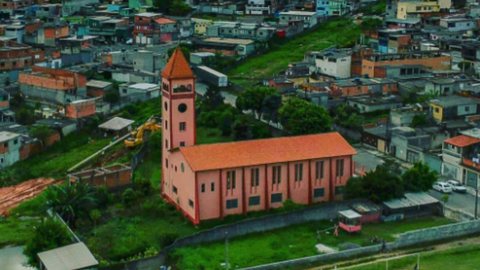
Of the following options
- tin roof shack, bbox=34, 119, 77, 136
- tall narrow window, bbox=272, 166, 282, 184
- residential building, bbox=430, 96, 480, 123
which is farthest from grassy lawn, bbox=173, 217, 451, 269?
tin roof shack, bbox=34, 119, 77, 136

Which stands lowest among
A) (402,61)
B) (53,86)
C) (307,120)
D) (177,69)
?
(53,86)

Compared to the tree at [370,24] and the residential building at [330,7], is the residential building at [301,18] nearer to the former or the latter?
the residential building at [330,7]

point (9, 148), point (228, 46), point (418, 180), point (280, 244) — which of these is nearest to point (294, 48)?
point (228, 46)

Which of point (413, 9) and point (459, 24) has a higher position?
point (413, 9)

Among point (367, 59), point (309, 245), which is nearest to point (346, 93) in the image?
point (367, 59)

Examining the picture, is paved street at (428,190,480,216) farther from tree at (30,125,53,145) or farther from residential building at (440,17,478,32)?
residential building at (440,17,478,32)

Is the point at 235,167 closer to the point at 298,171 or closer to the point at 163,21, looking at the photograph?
the point at 298,171
